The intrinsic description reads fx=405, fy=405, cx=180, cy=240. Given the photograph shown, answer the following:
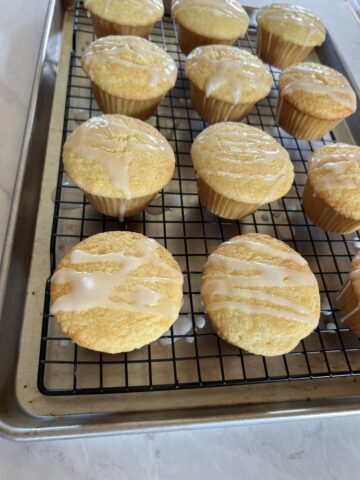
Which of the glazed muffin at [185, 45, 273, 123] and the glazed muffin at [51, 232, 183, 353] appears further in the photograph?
the glazed muffin at [185, 45, 273, 123]

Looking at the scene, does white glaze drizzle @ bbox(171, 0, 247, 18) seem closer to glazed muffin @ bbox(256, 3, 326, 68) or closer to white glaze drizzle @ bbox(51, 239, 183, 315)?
glazed muffin @ bbox(256, 3, 326, 68)

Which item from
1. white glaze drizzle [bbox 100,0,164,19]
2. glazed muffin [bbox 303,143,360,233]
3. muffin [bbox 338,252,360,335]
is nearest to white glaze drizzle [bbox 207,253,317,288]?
muffin [bbox 338,252,360,335]

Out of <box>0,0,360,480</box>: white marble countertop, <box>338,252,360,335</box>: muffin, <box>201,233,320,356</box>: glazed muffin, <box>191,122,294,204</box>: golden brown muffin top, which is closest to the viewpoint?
<box>0,0,360,480</box>: white marble countertop

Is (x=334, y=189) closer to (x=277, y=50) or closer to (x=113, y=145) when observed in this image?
(x=113, y=145)

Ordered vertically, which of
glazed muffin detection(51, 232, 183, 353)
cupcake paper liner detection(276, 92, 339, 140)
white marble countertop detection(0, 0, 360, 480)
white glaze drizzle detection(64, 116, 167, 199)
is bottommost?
white marble countertop detection(0, 0, 360, 480)

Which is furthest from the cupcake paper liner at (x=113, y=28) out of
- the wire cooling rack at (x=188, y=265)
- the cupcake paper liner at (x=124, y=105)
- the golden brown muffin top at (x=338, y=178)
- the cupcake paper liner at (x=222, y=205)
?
the golden brown muffin top at (x=338, y=178)

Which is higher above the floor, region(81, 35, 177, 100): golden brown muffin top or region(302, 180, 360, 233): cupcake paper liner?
region(81, 35, 177, 100): golden brown muffin top

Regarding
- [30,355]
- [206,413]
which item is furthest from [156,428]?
[30,355]
